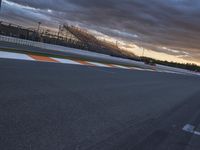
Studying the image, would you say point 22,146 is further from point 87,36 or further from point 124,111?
point 87,36

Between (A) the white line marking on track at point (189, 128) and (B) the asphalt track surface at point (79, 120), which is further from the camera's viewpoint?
(A) the white line marking on track at point (189, 128)

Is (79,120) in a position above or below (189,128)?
above

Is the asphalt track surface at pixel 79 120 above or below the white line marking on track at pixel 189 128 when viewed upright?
above

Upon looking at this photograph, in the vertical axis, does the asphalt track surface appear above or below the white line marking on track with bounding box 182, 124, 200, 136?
above

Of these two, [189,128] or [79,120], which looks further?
[189,128]

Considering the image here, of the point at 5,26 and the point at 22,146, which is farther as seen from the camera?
the point at 5,26

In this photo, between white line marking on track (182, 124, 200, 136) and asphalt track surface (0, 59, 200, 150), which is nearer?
asphalt track surface (0, 59, 200, 150)

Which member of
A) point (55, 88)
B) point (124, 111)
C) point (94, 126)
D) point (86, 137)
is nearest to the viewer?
point (86, 137)

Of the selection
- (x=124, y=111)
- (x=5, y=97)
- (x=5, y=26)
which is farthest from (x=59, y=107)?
(x=5, y=26)

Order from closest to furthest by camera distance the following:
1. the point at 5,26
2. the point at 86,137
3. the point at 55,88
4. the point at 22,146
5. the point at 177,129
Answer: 1. the point at 22,146
2. the point at 86,137
3. the point at 177,129
4. the point at 55,88
5. the point at 5,26

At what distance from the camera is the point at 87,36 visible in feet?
570

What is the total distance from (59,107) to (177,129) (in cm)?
241

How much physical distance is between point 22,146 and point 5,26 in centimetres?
3308

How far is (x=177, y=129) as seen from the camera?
6.81m
